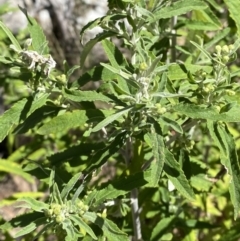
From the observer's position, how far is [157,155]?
1.54m

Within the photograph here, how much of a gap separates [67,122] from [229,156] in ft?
1.82

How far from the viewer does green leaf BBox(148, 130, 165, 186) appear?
5.03 ft

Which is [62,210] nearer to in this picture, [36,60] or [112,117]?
[112,117]

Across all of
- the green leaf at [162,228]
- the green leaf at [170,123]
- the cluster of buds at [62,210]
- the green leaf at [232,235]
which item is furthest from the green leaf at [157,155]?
the green leaf at [232,235]

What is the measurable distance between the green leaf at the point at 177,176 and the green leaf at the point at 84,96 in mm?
281

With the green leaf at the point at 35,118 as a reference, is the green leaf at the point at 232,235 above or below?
below

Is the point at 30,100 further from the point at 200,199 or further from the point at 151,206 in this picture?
the point at 200,199

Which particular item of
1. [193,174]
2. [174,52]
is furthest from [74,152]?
[174,52]

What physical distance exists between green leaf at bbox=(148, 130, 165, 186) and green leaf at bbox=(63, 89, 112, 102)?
20 centimetres

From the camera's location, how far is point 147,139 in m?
1.75

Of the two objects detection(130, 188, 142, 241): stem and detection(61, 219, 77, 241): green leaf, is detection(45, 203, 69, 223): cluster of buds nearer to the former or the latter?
detection(61, 219, 77, 241): green leaf

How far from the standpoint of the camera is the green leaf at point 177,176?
5.36 ft

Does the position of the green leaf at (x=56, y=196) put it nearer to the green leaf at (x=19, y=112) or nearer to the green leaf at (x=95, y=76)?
the green leaf at (x=19, y=112)

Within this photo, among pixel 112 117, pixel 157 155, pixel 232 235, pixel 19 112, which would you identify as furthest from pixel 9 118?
pixel 232 235
